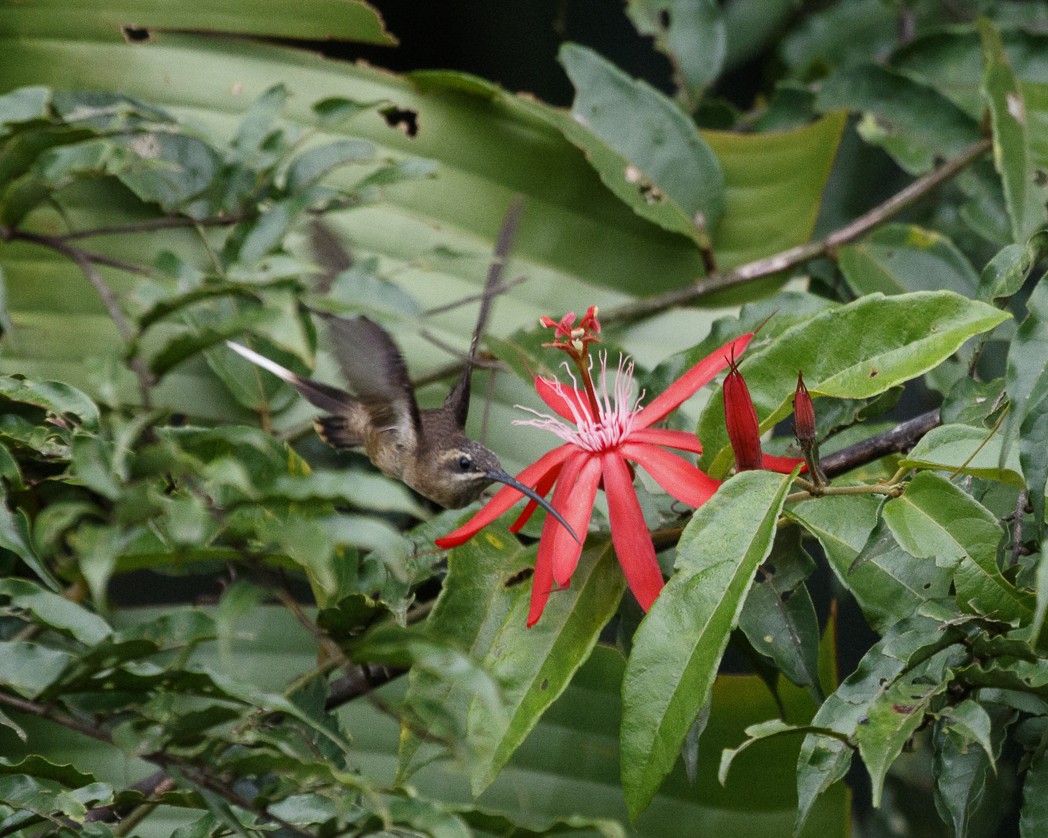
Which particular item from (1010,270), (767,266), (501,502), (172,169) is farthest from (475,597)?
(767,266)

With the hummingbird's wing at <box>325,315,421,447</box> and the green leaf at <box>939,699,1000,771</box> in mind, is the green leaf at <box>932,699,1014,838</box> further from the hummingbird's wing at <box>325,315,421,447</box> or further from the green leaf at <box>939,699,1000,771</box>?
the hummingbird's wing at <box>325,315,421,447</box>

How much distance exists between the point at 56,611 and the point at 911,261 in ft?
2.94

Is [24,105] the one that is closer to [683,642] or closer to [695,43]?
[683,642]

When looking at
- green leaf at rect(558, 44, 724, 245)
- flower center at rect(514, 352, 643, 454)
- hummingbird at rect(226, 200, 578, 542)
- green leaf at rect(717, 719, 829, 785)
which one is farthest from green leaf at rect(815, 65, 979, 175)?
green leaf at rect(717, 719, 829, 785)

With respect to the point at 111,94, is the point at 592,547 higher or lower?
→ lower

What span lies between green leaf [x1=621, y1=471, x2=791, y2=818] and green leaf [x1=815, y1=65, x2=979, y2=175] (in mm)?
800

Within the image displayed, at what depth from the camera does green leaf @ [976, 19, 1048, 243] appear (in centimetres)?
103

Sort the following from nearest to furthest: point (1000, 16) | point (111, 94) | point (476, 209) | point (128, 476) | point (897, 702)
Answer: point (128, 476) < point (897, 702) < point (111, 94) < point (476, 209) < point (1000, 16)

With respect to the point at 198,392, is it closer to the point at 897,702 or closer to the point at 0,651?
the point at 0,651

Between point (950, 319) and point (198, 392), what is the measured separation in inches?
29.4

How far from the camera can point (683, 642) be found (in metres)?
0.57

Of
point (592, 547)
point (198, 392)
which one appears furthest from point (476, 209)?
point (592, 547)

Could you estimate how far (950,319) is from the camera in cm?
62

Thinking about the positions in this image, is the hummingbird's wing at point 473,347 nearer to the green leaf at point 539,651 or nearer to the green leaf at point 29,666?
the green leaf at point 539,651
